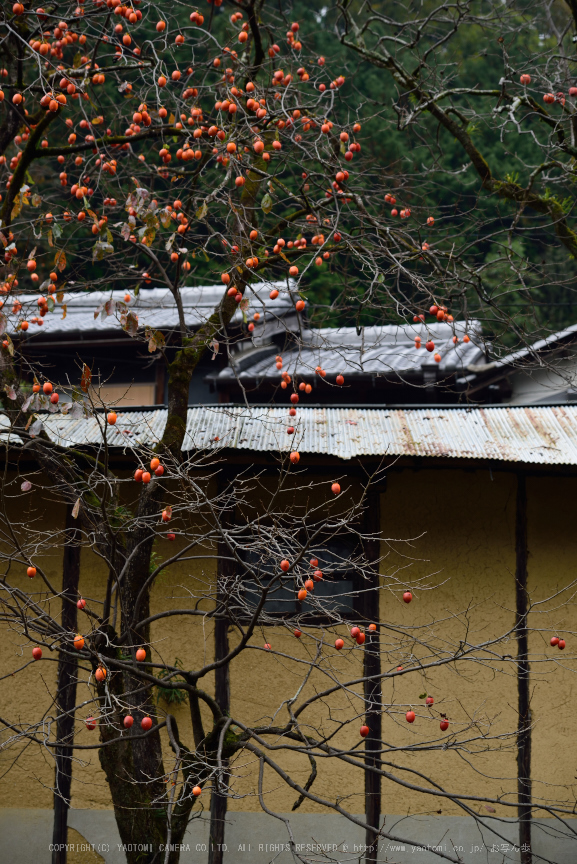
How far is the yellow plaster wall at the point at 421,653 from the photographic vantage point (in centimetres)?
471

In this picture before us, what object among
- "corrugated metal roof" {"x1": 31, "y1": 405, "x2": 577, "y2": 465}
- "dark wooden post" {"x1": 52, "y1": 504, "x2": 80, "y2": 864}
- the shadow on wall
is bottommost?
the shadow on wall

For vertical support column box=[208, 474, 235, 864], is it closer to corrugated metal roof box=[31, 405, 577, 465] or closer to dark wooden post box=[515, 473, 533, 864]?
corrugated metal roof box=[31, 405, 577, 465]

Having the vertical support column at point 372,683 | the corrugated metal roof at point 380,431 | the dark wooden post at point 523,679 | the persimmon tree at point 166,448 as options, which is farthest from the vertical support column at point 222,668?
the dark wooden post at point 523,679

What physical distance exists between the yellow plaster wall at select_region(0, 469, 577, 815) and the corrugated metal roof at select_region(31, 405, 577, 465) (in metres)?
0.40

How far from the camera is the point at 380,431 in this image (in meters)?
4.79

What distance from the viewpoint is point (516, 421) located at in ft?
16.3

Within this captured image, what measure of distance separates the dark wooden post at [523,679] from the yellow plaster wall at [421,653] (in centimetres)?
5

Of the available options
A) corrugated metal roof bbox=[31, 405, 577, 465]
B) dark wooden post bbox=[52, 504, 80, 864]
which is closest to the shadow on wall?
dark wooden post bbox=[52, 504, 80, 864]

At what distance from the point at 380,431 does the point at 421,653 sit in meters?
1.44

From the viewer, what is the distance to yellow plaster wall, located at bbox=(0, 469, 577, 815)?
4707mm

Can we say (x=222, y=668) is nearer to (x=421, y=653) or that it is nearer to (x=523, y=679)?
(x=421, y=653)

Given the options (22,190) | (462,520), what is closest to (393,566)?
(462,520)

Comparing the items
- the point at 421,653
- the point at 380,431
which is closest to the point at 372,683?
the point at 421,653

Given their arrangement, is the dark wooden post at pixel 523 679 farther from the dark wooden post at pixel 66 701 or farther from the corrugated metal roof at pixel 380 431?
the dark wooden post at pixel 66 701
